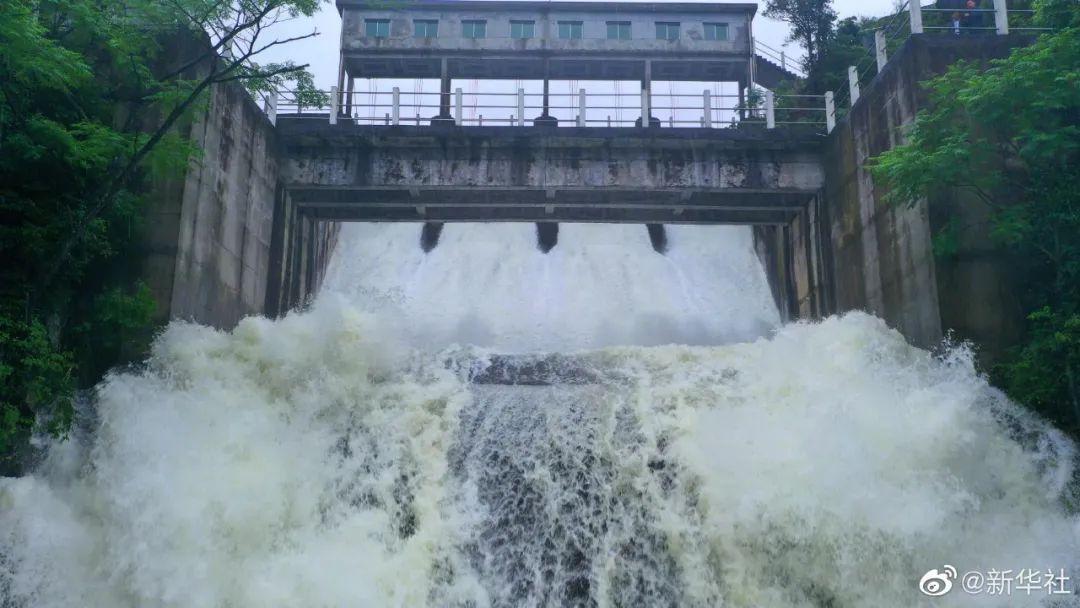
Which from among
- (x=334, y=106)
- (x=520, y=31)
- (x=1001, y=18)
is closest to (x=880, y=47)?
(x=1001, y=18)

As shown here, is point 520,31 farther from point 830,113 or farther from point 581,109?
point 830,113

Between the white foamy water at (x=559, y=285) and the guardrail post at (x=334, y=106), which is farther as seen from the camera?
the white foamy water at (x=559, y=285)

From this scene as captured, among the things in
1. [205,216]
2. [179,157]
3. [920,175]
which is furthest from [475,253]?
[920,175]

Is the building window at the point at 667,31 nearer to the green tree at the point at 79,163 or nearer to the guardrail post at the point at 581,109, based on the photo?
the guardrail post at the point at 581,109

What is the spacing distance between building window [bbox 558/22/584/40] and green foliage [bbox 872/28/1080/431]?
20.0m

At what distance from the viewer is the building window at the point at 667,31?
32.6 m

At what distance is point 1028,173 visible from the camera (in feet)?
45.7

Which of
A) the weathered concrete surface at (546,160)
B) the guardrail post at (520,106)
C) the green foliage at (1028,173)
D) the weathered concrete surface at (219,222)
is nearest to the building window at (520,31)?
the guardrail post at (520,106)

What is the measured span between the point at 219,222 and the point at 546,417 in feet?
26.3

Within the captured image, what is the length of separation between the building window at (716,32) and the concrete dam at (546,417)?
12.6m

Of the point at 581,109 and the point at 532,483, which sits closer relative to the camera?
the point at 532,483

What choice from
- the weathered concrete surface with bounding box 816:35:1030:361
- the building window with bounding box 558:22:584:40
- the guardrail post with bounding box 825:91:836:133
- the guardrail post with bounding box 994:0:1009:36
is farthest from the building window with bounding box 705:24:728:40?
the guardrail post with bounding box 994:0:1009:36

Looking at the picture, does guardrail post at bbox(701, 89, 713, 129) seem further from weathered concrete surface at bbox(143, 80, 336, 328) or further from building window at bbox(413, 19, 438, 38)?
building window at bbox(413, 19, 438, 38)

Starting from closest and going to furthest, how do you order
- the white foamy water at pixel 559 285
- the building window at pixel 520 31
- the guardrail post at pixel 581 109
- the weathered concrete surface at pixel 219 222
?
1. the weathered concrete surface at pixel 219 222
2. the guardrail post at pixel 581 109
3. the white foamy water at pixel 559 285
4. the building window at pixel 520 31
